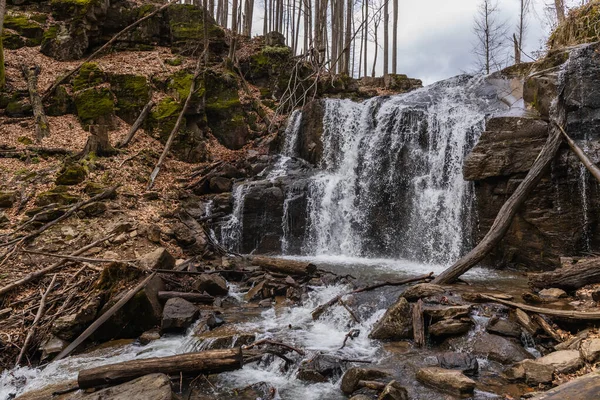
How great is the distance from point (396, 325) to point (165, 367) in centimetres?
335

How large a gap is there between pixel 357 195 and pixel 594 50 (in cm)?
778

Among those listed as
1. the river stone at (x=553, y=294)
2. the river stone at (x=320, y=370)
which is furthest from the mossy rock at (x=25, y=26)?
the river stone at (x=553, y=294)

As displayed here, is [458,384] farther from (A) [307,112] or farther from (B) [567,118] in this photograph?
(A) [307,112]

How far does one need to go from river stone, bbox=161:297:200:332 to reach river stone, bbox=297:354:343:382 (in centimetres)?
236

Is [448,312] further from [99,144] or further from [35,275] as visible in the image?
[99,144]

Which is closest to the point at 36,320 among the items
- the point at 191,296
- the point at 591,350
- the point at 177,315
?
the point at 177,315

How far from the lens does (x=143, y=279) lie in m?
6.95

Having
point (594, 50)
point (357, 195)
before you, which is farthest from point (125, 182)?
point (594, 50)

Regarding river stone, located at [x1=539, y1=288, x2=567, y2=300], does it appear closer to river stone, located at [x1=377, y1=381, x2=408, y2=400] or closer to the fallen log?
river stone, located at [x1=377, y1=381, x2=408, y2=400]

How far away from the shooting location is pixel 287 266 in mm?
9070

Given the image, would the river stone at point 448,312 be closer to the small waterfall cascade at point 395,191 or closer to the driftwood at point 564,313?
the driftwood at point 564,313

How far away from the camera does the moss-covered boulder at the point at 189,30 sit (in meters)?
19.1

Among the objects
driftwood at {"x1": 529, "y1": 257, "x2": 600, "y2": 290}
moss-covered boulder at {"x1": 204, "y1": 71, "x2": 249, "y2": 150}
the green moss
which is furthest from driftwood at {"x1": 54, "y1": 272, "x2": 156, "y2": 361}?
the green moss

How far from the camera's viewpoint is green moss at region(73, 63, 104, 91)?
14500mm
